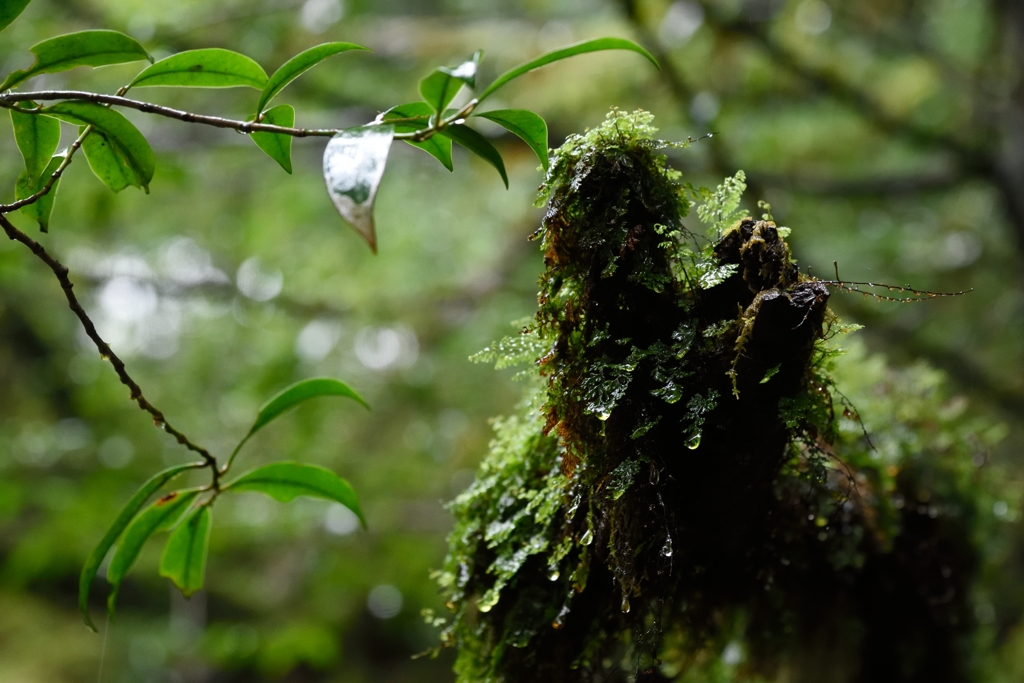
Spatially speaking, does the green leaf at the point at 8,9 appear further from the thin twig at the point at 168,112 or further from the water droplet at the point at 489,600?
the water droplet at the point at 489,600

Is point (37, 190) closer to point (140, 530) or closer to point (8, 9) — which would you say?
point (8, 9)

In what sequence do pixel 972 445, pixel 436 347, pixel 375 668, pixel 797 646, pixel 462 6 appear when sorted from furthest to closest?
pixel 462 6 < pixel 375 668 < pixel 436 347 < pixel 972 445 < pixel 797 646

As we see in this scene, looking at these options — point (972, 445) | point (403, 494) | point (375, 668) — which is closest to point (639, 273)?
point (972, 445)

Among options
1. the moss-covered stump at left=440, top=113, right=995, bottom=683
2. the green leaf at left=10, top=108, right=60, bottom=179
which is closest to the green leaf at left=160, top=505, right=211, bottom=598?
the moss-covered stump at left=440, top=113, right=995, bottom=683

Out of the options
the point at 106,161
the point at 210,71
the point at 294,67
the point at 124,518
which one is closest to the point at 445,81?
the point at 294,67

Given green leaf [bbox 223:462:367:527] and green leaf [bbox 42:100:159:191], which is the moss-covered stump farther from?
green leaf [bbox 42:100:159:191]

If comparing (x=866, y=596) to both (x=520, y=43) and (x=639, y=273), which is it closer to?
(x=639, y=273)

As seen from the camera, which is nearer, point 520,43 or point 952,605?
point 952,605
